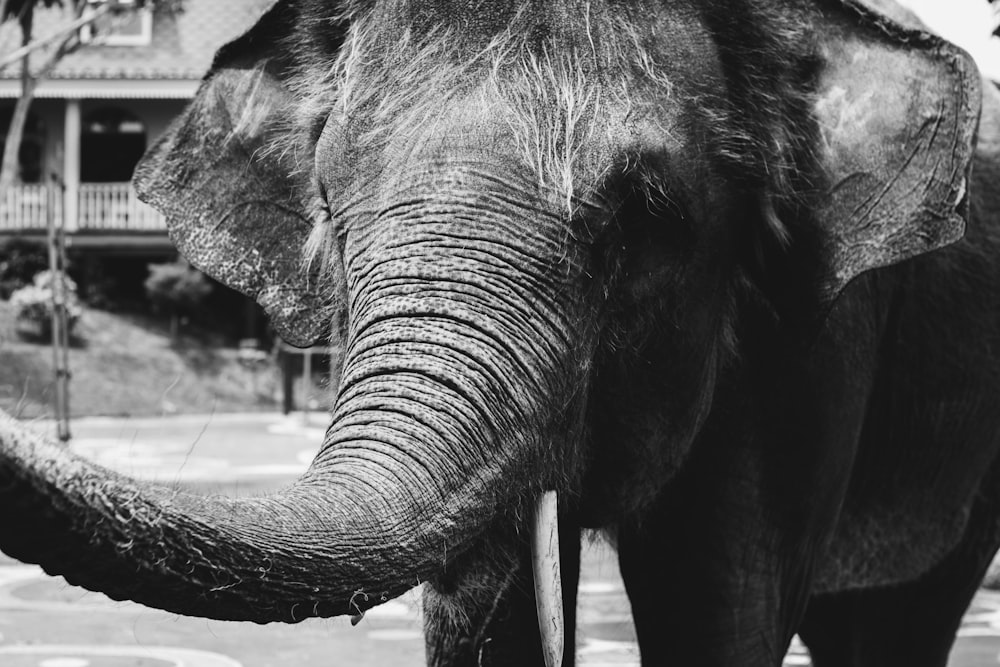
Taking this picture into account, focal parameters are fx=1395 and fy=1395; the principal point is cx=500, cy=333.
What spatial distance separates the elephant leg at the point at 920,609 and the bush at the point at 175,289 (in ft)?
86.4

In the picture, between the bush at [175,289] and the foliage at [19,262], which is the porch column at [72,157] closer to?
the foliage at [19,262]

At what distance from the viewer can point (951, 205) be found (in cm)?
289

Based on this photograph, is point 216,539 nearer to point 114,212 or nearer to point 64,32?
point 64,32

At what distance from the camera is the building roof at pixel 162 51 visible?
32031 millimetres

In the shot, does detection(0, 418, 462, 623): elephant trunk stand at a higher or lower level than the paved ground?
higher

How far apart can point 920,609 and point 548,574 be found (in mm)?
2768

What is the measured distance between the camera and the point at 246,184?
3498 mm

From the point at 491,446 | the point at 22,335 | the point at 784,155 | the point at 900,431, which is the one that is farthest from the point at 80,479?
the point at 22,335

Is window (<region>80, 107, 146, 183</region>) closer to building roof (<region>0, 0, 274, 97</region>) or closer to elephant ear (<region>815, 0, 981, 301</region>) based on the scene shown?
building roof (<region>0, 0, 274, 97</region>)

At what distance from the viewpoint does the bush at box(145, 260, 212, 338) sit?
30125mm

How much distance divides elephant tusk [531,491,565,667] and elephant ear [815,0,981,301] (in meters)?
0.89

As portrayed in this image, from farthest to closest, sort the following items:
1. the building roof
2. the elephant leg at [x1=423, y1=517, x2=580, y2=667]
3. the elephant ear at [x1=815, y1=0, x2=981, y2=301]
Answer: the building roof < the elephant leg at [x1=423, y1=517, x2=580, y2=667] < the elephant ear at [x1=815, y1=0, x2=981, y2=301]

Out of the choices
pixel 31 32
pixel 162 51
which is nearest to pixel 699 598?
pixel 31 32

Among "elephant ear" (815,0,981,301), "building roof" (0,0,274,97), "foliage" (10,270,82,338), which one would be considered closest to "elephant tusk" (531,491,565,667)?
"elephant ear" (815,0,981,301)
